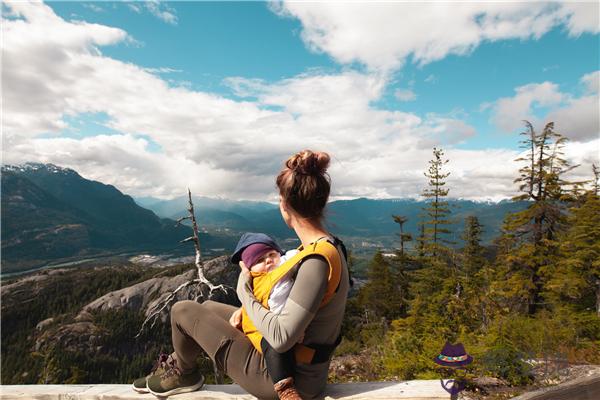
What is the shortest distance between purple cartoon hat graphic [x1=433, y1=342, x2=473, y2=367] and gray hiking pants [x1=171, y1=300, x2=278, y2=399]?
1.38 metres

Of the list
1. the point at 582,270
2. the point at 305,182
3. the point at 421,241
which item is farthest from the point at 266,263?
the point at 421,241

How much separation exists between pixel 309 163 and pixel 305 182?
14 centimetres

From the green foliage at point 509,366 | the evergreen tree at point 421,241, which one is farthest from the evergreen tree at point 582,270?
the green foliage at point 509,366

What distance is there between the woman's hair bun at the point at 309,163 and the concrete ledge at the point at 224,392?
195cm

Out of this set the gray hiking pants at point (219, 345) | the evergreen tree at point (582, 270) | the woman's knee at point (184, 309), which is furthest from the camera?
the evergreen tree at point (582, 270)

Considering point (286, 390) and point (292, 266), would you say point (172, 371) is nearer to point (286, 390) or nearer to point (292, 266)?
point (286, 390)

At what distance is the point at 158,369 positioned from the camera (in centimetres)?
327

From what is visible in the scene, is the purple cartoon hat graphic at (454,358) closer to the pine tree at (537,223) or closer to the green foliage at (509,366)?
the green foliage at (509,366)

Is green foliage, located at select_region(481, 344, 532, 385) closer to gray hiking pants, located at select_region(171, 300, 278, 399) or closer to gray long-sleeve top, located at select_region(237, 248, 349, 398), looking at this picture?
gray long-sleeve top, located at select_region(237, 248, 349, 398)

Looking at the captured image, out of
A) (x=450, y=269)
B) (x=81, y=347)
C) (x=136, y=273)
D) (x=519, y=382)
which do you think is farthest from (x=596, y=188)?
(x=136, y=273)

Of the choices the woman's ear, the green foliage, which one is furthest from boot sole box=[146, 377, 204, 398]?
the green foliage

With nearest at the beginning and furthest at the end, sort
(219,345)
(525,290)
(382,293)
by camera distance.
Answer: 1. (219,345)
2. (525,290)
3. (382,293)

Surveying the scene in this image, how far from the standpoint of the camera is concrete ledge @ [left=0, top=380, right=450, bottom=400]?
279cm

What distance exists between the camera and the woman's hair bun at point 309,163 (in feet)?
7.70
